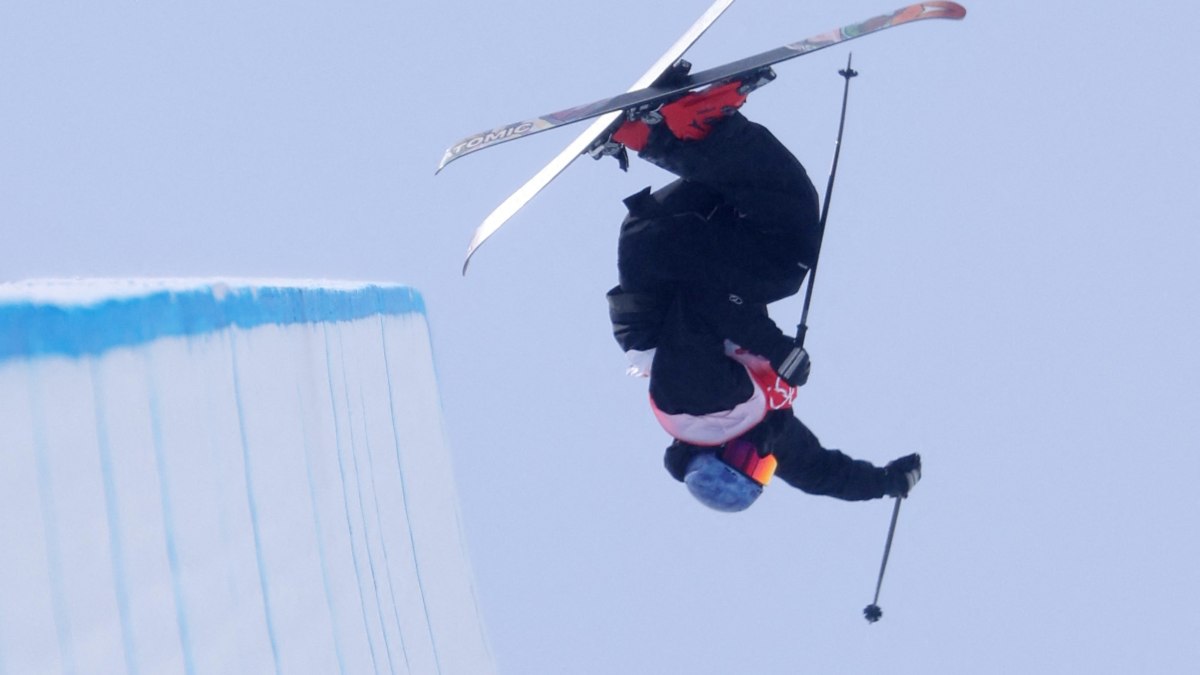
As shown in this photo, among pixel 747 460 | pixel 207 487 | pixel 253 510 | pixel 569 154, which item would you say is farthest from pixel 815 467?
pixel 207 487

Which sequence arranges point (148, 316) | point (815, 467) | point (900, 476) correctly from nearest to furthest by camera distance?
point (148, 316), point (815, 467), point (900, 476)

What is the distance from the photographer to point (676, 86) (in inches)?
149

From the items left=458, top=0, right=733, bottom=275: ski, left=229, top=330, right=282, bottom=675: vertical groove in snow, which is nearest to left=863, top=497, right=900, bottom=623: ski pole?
left=458, top=0, right=733, bottom=275: ski

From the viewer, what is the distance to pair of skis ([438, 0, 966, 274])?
3.53 metres

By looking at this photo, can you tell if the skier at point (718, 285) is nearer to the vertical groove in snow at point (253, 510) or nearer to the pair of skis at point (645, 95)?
Result: the pair of skis at point (645, 95)

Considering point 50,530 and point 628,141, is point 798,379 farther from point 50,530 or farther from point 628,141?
point 50,530

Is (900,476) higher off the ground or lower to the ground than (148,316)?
lower

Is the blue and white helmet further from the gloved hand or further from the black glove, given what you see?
the gloved hand

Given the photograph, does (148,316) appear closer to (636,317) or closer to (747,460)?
(636,317)

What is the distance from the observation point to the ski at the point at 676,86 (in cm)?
354

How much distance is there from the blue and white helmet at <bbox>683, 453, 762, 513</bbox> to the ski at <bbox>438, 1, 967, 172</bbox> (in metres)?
1.54

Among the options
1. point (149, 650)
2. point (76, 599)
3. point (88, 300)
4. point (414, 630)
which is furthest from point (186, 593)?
point (414, 630)

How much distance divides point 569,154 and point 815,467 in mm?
1757

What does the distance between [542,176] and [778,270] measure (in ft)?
3.17
